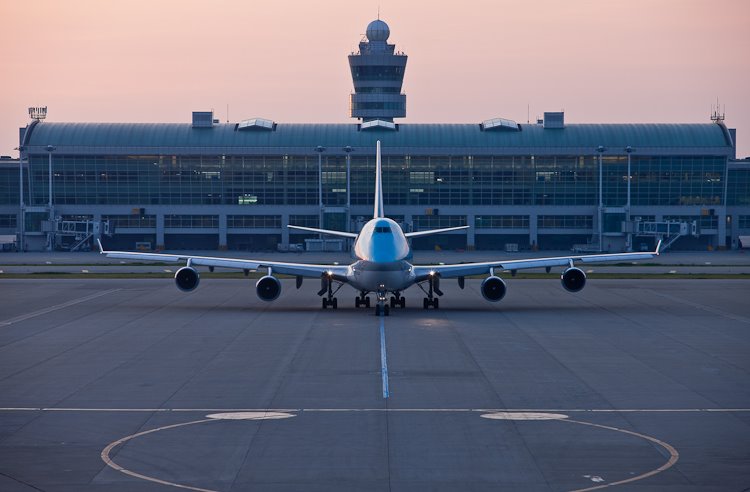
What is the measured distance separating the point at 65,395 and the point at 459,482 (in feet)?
50.1

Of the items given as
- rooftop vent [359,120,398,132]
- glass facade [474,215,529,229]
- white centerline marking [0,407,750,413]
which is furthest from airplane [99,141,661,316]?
rooftop vent [359,120,398,132]

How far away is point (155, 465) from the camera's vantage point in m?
23.6

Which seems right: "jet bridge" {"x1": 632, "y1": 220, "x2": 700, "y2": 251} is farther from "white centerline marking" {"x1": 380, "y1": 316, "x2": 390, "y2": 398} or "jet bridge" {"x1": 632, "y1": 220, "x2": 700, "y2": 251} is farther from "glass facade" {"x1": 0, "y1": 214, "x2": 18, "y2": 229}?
"white centerline marking" {"x1": 380, "y1": 316, "x2": 390, "y2": 398}

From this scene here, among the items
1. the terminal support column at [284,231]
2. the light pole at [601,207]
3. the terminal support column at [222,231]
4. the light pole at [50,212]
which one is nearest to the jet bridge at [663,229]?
the light pole at [601,207]

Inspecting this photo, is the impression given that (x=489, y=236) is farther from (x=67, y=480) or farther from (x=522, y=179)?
(x=67, y=480)

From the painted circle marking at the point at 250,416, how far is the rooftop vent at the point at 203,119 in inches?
5187

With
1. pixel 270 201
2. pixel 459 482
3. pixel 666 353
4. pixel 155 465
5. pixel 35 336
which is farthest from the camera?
pixel 270 201

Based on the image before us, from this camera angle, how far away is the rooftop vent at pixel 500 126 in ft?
520

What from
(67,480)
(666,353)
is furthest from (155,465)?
(666,353)

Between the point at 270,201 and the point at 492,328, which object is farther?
the point at 270,201

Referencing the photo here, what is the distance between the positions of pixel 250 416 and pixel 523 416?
24.3ft

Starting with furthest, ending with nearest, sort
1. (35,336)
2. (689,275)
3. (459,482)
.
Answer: (689,275) < (35,336) < (459,482)

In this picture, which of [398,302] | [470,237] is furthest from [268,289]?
[470,237]

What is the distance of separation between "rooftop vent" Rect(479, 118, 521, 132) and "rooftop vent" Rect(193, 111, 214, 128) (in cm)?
4025
